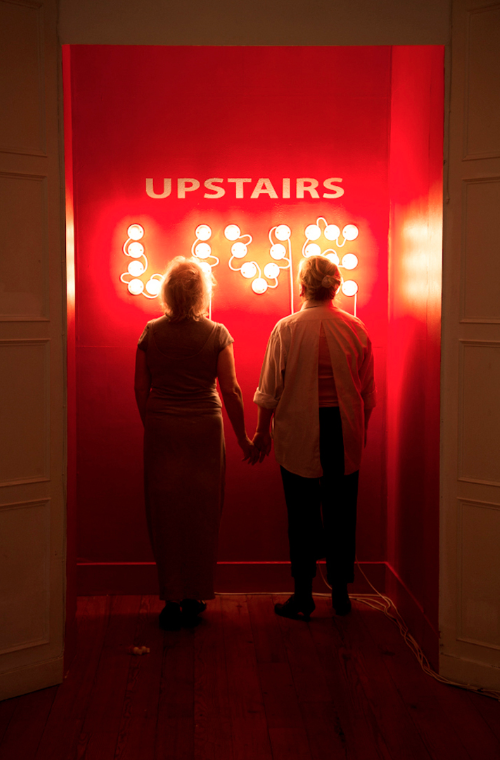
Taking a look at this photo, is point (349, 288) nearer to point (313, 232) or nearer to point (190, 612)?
point (313, 232)

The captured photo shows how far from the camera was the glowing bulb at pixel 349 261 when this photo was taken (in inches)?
A: 148

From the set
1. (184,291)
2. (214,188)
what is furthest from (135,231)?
(184,291)

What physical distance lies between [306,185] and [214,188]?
51 centimetres

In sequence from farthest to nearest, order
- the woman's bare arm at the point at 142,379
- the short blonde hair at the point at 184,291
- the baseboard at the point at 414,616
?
the woman's bare arm at the point at 142,379, the short blonde hair at the point at 184,291, the baseboard at the point at 414,616

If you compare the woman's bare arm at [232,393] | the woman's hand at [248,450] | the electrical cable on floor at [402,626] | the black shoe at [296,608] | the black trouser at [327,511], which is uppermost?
the woman's bare arm at [232,393]

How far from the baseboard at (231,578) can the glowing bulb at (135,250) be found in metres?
1.74

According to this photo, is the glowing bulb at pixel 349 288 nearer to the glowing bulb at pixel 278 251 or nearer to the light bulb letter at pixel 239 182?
the glowing bulb at pixel 278 251

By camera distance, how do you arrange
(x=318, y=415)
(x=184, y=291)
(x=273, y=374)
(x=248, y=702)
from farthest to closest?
(x=273, y=374), (x=318, y=415), (x=184, y=291), (x=248, y=702)

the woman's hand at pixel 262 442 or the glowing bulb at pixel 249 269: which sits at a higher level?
the glowing bulb at pixel 249 269

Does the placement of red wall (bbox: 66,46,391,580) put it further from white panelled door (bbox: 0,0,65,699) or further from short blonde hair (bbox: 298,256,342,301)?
white panelled door (bbox: 0,0,65,699)

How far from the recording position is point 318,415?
331 cm

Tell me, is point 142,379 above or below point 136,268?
below

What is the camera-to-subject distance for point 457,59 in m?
2.78

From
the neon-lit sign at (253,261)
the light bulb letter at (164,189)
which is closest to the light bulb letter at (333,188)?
the neon-lit sign at (253,261)
